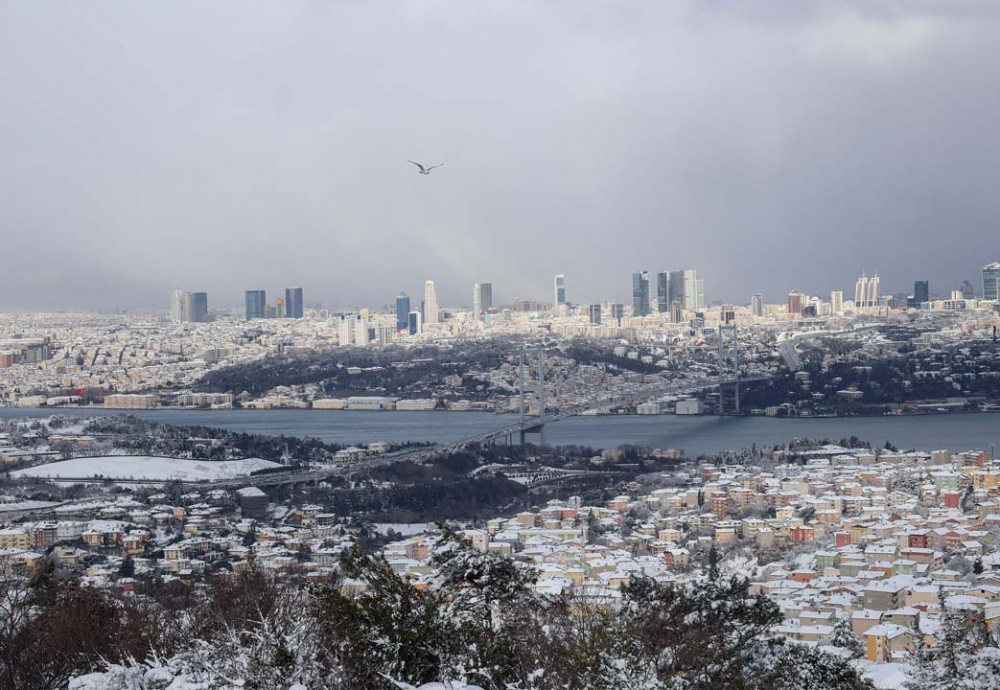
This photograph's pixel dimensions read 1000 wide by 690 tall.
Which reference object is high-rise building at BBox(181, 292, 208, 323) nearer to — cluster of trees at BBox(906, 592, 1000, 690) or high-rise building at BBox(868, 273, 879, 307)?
high-rise building at BBox(868, 273, 879, 307)

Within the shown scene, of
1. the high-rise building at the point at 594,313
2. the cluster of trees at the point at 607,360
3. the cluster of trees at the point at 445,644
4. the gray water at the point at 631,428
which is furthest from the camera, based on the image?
the high-rise building at the point at 594,313

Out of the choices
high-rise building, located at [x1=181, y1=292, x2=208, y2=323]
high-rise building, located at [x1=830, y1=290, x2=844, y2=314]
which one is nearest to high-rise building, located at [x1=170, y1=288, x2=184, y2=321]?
high-rise building, located at [x1=181, y1=292, x2=208, y2=323]

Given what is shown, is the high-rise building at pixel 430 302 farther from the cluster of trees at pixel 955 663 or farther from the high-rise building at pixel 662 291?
the cluster of trees at pixel 955 663

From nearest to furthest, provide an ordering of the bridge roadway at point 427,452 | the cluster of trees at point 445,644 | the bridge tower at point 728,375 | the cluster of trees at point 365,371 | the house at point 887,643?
the cluster of trees at point 445,644 → the house at point 887,643 → the bridge roadway at point 427,452 → the bridge tower at point 728,375 → the cluster of trees at point 365,371

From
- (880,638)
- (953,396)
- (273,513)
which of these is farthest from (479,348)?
(880,638)

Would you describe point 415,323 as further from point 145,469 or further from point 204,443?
point 145,469

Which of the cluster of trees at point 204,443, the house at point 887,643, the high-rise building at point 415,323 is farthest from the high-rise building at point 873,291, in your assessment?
the house at point 887,643

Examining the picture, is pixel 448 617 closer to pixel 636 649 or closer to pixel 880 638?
pixel 636 649
